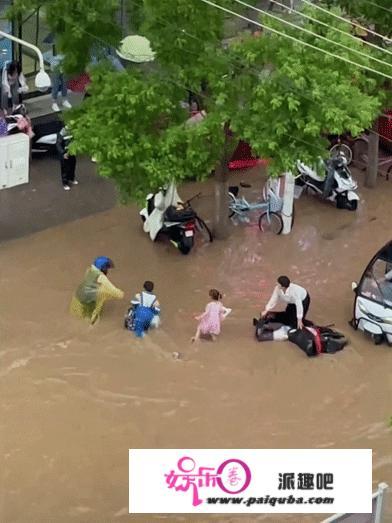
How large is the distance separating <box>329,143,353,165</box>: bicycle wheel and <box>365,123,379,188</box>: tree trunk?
504mm

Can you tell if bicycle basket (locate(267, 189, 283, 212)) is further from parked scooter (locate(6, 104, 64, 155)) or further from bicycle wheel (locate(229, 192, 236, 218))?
parked scooter (locate(6, 104, 64, 155))

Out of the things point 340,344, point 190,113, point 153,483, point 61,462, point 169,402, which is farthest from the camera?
point 190,113

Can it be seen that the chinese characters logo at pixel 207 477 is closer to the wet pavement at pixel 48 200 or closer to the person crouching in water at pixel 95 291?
the person crouching in water at pixel 95 291

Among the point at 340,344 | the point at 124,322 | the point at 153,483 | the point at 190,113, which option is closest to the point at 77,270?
the point at 124,322

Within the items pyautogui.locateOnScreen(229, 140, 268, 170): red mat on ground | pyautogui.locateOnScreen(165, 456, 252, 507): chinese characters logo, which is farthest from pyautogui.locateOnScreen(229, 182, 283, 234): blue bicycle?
pyautogui.locateOnScreen(165, 456, 252, 507): chinese characters logo

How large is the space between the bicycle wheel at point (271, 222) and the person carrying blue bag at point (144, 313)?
12.0ft

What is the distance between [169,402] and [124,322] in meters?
1.96

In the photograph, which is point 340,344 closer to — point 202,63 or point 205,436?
point 205,436

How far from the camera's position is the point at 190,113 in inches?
693

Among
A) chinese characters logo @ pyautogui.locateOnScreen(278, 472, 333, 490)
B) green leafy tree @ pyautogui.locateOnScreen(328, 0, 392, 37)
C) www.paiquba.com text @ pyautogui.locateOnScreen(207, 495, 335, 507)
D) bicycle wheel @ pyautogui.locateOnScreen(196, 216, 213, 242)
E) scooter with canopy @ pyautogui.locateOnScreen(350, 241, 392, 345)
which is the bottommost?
bicycle wheel @ pyautogui.locateOnScreen(196, 216, 213, 242)

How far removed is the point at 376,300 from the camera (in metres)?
16.5

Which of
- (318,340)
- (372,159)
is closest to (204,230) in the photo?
(318,340)

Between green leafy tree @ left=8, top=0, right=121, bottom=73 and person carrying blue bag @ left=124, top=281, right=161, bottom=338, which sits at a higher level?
green leafy tree @ left=8, top=0, right=121, bottom=73

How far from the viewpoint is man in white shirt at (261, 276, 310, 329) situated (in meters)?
16.1
